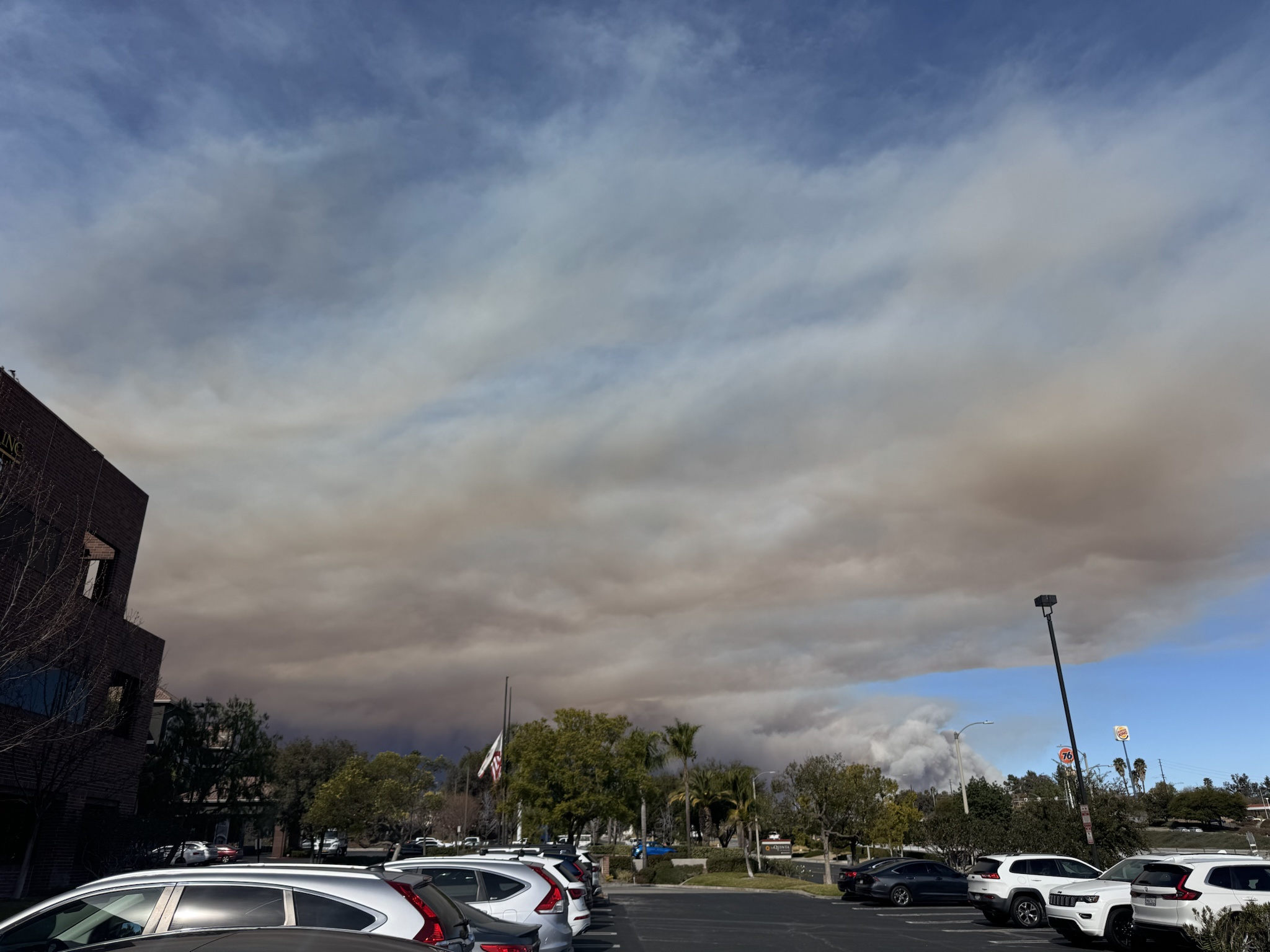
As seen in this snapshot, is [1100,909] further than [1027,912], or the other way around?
[1027,912]

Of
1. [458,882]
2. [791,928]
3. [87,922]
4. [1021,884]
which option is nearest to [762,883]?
[1021,884]

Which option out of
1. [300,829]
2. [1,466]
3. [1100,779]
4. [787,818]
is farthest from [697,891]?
[300,829]

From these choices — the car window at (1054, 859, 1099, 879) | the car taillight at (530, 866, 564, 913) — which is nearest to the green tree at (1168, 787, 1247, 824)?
the car window at (1054, 859, 1099, 879)

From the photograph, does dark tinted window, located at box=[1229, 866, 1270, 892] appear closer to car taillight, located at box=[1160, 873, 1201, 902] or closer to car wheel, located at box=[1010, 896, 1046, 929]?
car taillight, located at box=[1160, 873, 1201, 902]

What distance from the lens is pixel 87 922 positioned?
650 centimetres

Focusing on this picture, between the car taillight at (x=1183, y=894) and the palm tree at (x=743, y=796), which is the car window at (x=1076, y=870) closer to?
the car taillight at (x=1183, y=894)

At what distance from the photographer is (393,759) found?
68500 millimetres

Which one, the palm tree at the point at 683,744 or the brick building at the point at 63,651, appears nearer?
the brick building at the point at 63,651

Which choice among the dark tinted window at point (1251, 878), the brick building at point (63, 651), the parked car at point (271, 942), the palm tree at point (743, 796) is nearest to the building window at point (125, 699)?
the brick building at point (63, 651)

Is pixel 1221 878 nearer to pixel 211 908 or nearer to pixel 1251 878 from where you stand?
pixel 1251 878

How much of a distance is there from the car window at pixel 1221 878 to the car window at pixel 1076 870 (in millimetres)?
8942

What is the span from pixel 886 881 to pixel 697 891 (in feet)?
33.7

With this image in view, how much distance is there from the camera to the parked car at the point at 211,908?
638 cm

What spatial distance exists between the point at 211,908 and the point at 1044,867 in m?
Result: 22.5
